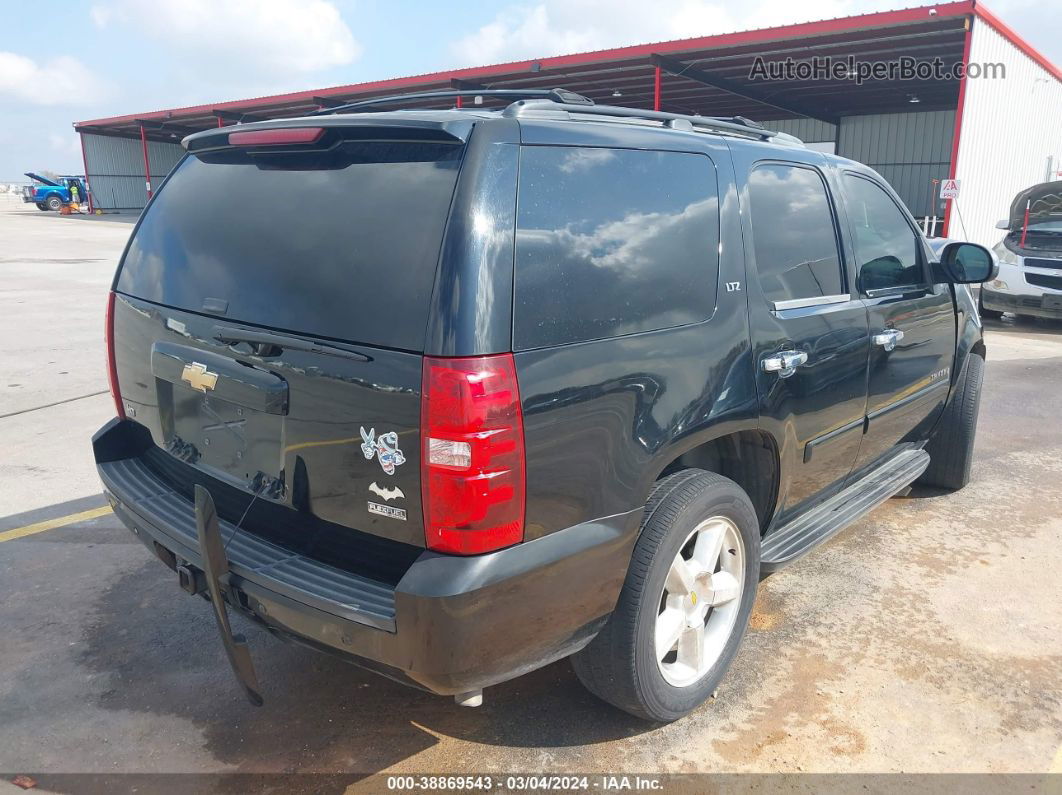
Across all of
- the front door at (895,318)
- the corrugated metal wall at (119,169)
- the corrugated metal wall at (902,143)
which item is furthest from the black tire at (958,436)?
the corrugated metal wall at (119,169)

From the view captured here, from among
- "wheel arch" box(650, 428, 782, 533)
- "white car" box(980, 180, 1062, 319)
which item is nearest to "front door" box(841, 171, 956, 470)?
"wheel arch" box(650, 428, 782, 533)

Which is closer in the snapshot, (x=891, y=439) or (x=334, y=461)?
(x=334, y=461)

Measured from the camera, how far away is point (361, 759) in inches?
102

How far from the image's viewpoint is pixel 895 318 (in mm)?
3648

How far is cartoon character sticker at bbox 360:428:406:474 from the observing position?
2.06 metres

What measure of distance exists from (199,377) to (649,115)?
66.0 inches

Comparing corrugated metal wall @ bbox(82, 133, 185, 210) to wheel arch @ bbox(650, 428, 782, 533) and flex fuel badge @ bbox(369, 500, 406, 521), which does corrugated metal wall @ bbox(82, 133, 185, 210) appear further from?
flex fuel badge @ bbox(369, 500, 406, 521)

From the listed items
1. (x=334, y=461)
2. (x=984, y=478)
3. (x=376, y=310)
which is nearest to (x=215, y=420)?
(x=334, y=461)

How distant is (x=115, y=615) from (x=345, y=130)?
7.67 feet

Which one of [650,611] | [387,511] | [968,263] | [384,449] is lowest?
[650,611]

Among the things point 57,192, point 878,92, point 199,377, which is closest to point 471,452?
point 199,377

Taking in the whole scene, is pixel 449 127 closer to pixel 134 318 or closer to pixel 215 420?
pixel 215 420

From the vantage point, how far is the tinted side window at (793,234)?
9.67 feet

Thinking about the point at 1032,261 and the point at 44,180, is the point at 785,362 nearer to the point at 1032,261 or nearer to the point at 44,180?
the point at 1032,261
